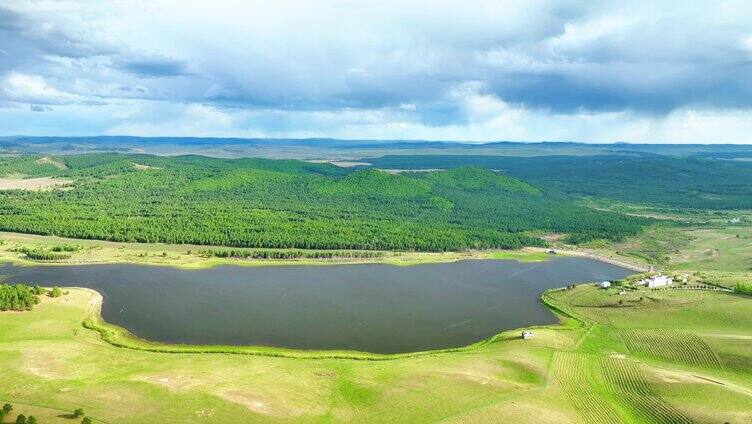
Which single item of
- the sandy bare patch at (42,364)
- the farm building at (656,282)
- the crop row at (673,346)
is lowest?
Answer: the crop row at (673,346)

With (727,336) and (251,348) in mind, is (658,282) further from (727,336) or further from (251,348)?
(251,348)

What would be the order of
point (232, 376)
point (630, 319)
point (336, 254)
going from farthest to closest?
point (336, 254), point (630, 319), point (232, 376)

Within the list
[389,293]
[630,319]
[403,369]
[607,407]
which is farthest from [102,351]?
[630,319]

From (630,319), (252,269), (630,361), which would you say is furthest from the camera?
(252,269)

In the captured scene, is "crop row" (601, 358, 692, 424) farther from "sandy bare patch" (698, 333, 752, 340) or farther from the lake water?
the lake water

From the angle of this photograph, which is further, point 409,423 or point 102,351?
point 102,351

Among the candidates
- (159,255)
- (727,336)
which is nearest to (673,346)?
(727,336)

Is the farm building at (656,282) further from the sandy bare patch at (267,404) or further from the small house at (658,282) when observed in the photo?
the sandy bare patch at (267,404)

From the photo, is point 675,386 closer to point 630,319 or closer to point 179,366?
point 630,319

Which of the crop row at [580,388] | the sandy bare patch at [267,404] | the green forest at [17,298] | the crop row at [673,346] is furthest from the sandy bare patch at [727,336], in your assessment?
the green forest at [17,298]
